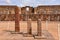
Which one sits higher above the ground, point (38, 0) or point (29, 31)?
point (38, 0)

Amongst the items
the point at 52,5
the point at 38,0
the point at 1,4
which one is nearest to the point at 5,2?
the point at 1,4

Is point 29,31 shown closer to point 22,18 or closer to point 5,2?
point 22,18

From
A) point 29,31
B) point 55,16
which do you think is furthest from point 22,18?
point 29,31

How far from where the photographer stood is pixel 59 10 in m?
14.4

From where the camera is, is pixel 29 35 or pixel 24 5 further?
pixel 24 5

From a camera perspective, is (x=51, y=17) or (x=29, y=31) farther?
(x=51, y=17)

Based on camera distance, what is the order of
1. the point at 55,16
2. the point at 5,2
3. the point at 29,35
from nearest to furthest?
the point at 29,35, the point at 55,16, the point at 5,2

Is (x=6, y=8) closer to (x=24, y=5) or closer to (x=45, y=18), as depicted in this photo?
(x=24, y=5)

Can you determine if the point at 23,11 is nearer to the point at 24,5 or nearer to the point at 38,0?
the point at 24,5

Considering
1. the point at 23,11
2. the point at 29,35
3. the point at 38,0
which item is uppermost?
the point at 38,0

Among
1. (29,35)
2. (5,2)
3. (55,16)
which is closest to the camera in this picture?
(29,35)

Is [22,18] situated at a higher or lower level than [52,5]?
lower

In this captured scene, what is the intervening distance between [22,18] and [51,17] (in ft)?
7.72

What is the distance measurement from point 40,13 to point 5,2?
3.29m
